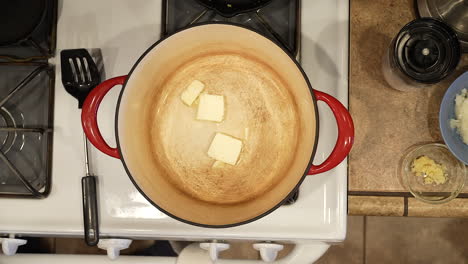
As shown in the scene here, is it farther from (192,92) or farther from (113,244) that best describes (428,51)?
(113,244)

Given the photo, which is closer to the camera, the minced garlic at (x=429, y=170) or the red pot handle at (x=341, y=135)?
the red pot handle at (x=341, y=135)

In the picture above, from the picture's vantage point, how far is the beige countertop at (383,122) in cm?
68

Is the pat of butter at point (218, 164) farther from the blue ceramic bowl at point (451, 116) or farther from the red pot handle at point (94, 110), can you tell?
the blue ceramic bowl at point (451, 116)

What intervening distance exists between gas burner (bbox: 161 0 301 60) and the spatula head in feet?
0.42

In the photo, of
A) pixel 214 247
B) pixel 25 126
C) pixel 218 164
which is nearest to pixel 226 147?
pixel 218 164

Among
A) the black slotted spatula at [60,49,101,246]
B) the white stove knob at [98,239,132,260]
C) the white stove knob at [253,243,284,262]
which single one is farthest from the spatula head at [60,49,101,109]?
the white stove knob at [253,243,284,262]

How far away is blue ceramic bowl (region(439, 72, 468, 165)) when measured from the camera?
0.65m

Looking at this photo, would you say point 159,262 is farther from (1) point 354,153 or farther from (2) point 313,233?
(1) point 354,153

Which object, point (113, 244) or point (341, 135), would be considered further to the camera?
point (113, 244)

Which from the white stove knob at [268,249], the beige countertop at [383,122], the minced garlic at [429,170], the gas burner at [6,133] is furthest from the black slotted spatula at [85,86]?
the minced garlic at [429,170]

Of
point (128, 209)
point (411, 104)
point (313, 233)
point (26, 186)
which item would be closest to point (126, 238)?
point (128, 209)

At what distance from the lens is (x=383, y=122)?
678mm

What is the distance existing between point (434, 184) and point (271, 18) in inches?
Answer: 14.3

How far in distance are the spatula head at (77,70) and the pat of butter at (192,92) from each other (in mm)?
133
